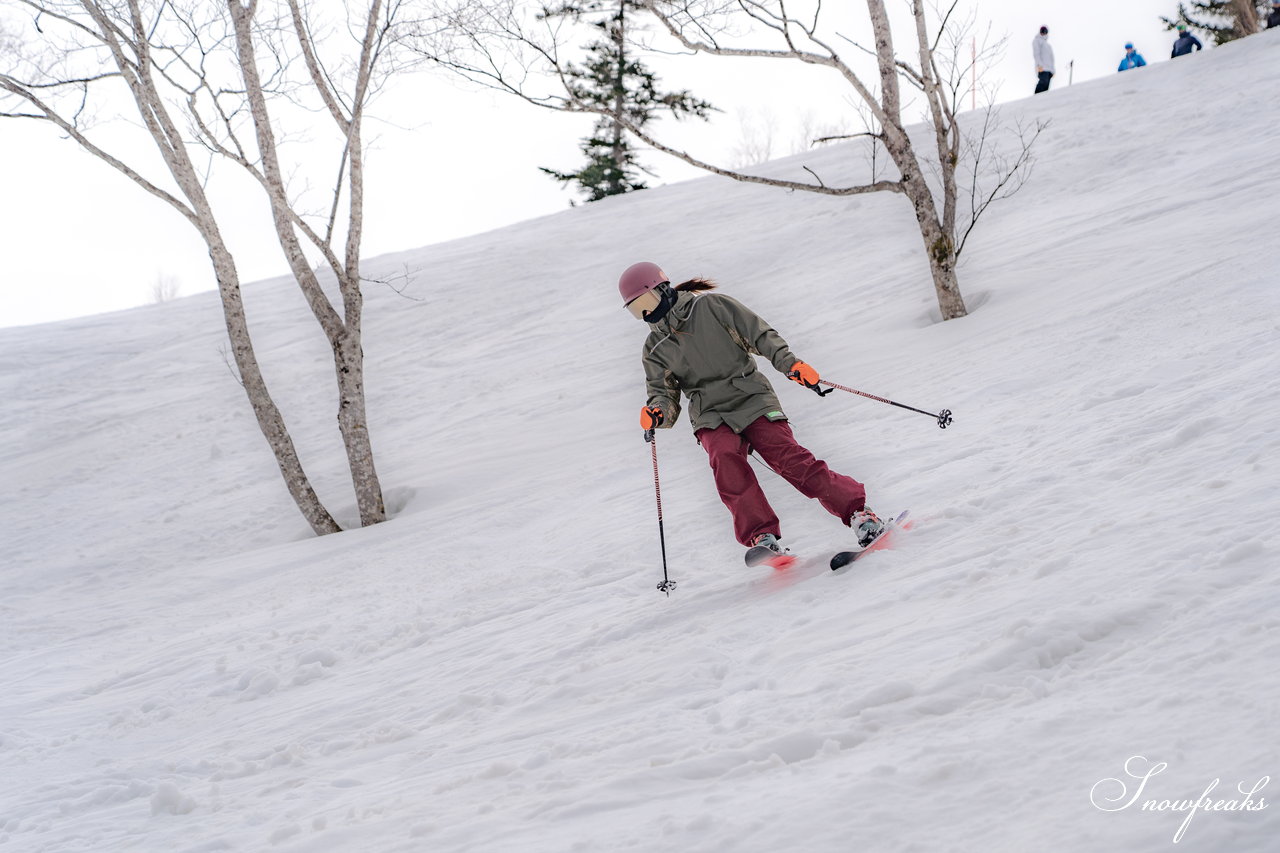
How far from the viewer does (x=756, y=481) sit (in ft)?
14.8

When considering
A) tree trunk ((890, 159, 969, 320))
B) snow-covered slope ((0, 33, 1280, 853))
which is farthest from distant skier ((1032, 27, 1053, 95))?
tree trunk ((890, 159, 969, 320))

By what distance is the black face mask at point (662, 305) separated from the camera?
187 inches

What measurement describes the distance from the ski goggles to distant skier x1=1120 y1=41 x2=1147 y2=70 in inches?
793

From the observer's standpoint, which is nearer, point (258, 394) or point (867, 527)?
point (867, 527)

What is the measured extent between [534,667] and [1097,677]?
2436 millimetres

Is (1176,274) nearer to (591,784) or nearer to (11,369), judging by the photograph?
(591,784)

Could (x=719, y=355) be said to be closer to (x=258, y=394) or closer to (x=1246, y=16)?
(x=258, y=394)

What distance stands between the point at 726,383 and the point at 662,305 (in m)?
0.56

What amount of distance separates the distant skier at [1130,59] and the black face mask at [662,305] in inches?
790

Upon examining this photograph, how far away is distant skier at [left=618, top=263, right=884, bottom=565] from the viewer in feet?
14.9

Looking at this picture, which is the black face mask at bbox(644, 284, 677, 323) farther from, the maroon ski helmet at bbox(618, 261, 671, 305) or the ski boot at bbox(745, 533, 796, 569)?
the ski boot at bbox(745, 533, 796, 569)

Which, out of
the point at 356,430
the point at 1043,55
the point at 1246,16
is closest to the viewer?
the point at 356,430

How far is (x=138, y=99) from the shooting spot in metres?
8.36

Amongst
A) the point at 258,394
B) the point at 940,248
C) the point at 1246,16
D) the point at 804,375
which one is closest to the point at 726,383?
the point at 804,375
